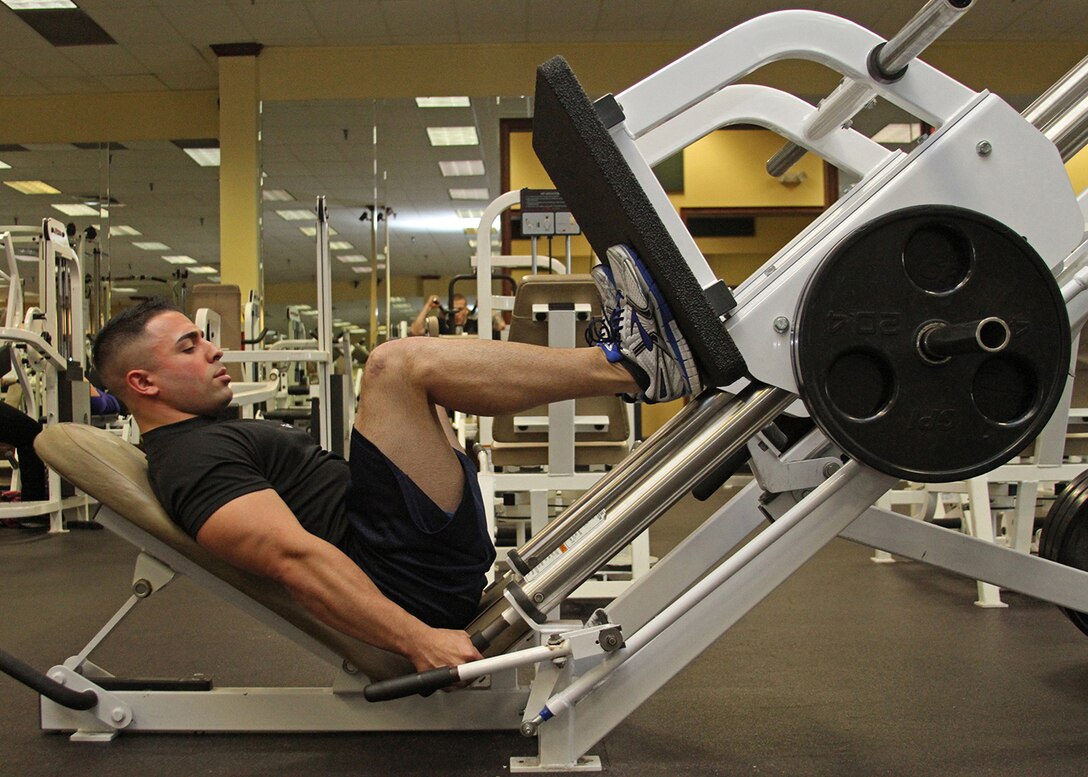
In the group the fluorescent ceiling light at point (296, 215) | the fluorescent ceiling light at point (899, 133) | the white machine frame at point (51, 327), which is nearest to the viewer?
the white machine frame at point (51, 327)

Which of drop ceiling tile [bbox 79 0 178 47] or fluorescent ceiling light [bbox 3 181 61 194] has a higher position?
drop ceiling tile [bbox 79 0 178 47]

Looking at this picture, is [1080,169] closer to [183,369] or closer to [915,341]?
[915,341]

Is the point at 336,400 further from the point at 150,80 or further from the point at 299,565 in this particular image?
the point at 299,565

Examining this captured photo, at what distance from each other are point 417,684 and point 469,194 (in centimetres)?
813

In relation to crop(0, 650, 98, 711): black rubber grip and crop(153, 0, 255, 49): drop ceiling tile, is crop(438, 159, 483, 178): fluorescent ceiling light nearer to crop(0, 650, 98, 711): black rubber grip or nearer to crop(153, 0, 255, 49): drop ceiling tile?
crop(153, 0, 255, 49): drop ceiling tile

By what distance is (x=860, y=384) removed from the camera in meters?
1.23

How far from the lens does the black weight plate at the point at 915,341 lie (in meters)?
1.21

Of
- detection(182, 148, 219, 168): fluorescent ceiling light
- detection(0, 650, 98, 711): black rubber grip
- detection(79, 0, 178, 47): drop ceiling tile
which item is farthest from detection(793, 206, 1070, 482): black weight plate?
detection(182, 148, 219, 168): fluorescent ceiling light

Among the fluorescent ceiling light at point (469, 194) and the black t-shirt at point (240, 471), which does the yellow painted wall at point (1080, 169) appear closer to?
the fluorescent ceiling light at point (469, 194)

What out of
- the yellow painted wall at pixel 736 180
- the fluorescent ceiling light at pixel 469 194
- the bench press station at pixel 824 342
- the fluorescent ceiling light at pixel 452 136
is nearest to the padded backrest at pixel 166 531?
the bench press station at pixel 824 342

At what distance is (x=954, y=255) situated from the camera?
1.24 meters

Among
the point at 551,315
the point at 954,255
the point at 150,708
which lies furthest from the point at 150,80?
the point at 954,255

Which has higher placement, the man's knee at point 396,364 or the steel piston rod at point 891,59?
the steel piston rod at point 891,59

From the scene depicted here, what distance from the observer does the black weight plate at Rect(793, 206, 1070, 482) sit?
121cm
